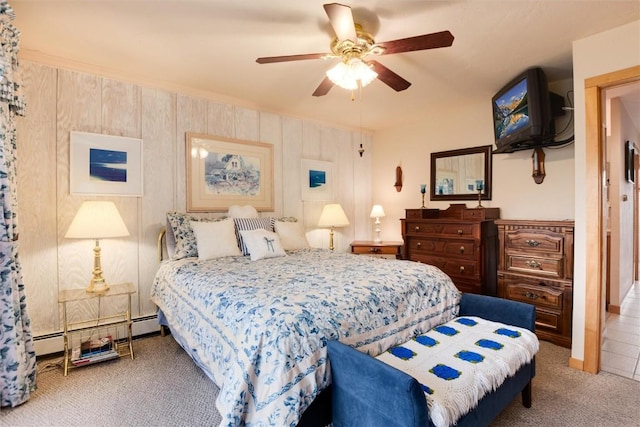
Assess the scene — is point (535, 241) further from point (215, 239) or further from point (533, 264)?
point (215, 239)

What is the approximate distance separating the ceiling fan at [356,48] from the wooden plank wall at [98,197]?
1.59 m

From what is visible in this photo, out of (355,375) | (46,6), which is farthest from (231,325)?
(46,6)

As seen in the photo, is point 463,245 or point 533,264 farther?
point 463,245

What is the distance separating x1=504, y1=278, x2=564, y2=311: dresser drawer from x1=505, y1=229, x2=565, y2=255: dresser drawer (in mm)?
310

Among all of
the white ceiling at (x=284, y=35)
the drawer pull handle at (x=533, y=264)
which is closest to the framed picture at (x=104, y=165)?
the white ceiling at (x=284, y=35)

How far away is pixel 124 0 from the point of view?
1978 mm

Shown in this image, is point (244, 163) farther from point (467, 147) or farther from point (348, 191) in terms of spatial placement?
point (467, 147)

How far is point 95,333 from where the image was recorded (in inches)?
116

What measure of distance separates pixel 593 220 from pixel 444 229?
148 cm

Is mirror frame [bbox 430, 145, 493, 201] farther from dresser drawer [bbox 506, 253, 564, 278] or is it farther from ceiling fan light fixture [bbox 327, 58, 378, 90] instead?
ceiling fan light fixture [bbox 327, 58, 378, 90]

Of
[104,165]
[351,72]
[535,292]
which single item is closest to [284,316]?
[351,72]

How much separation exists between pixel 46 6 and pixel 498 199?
4436 mm

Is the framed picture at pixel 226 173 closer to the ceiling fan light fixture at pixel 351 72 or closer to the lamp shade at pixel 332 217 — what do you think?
the lamp shade at pixel 332 217

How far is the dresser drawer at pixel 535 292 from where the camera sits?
2863 millimetres
